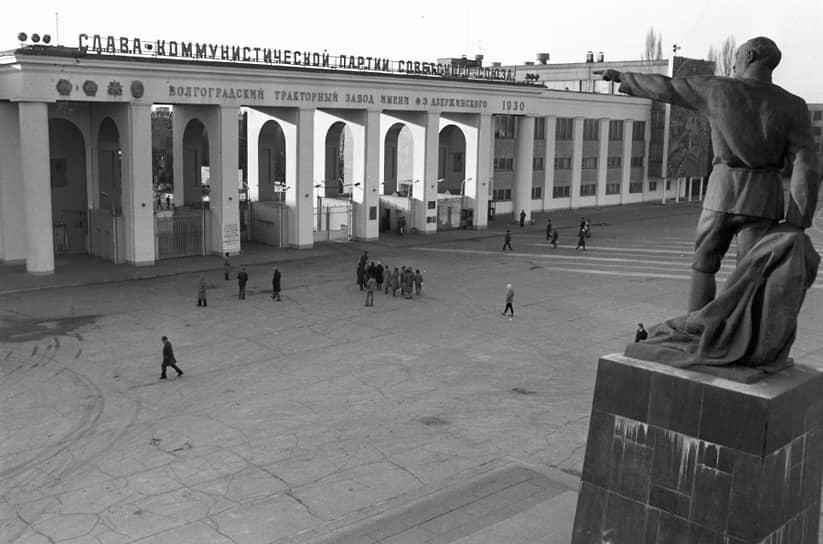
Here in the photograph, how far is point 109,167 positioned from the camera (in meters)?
42.1

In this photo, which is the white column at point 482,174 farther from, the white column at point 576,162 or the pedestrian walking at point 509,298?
the pedestrian walking at point 509,298

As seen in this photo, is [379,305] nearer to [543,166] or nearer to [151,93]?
[151,93]

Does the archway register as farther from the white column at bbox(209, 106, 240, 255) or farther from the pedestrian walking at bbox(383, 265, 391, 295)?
the pedestrian walking at bbox(383, 265, 391, 295)

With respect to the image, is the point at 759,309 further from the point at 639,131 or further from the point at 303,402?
the point at 639,131

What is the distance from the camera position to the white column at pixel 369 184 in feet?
156

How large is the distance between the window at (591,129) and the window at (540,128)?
5.25m

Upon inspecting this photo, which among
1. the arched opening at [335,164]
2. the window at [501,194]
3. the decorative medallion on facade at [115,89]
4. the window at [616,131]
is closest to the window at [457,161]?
the window at [501,194]

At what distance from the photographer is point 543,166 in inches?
2645

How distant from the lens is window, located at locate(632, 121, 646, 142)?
75.5 metres

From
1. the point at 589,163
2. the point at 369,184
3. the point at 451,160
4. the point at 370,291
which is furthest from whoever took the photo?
the point at 589,163

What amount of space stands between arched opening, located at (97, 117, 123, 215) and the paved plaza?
380 cm

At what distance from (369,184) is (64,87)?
17508mm

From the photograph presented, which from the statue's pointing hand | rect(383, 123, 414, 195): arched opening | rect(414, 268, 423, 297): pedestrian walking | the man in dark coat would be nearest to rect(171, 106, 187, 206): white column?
rect(383, 123, 414, 195): arched opening

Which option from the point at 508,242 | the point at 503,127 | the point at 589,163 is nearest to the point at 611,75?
the point at 508,242
